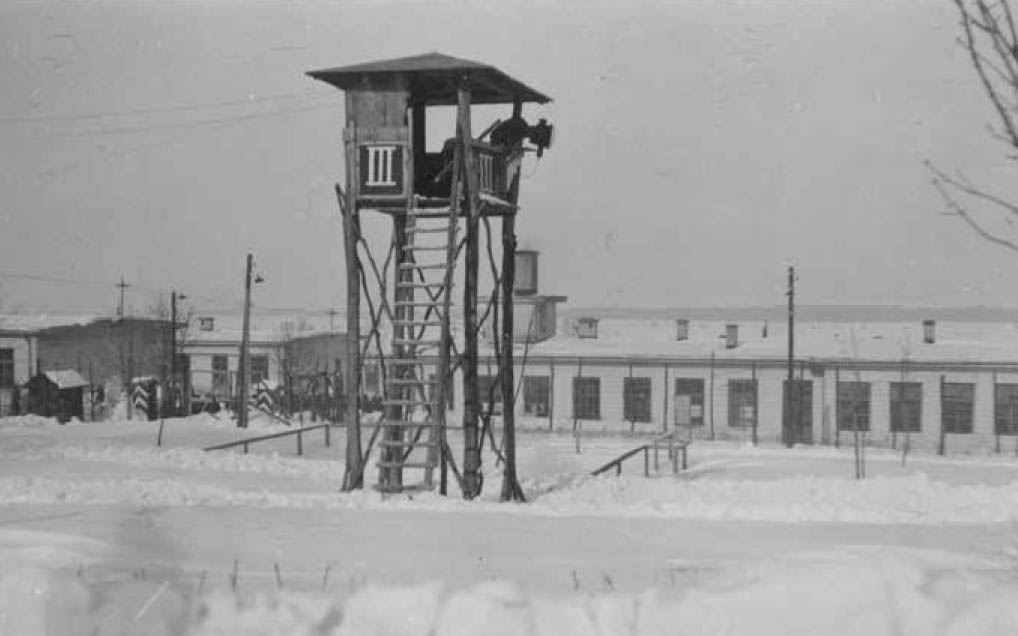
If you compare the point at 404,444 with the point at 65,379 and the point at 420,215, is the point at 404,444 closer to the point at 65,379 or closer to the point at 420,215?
the point at 420,215

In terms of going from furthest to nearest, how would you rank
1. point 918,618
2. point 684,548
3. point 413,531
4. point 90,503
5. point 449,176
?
point 449,176, point 90,503, point 413,531, point 684,548, point 918,618

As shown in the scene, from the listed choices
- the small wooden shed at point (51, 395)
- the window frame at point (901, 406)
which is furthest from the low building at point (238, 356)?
the window frame at point (901, 406)

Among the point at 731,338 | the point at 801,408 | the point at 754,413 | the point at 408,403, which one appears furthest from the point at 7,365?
the point at 408,403

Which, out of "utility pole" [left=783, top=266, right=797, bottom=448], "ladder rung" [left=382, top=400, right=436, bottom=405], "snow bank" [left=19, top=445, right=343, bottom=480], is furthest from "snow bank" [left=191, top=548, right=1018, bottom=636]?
"utility pole" [left=783, top=266, right=797, bottom=448]

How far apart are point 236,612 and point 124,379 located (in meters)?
50.5

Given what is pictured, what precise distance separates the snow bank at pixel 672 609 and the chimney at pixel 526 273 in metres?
36.3

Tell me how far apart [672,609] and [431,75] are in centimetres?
868

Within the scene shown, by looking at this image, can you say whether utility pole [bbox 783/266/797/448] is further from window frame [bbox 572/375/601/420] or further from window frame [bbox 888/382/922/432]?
window frame [bbox 572/375/601/420]

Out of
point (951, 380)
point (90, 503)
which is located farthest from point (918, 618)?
point (951, 380)

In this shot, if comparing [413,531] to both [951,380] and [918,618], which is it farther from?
[951,380]

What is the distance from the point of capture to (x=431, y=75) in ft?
48.1

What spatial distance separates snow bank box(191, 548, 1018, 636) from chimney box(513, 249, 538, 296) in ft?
119

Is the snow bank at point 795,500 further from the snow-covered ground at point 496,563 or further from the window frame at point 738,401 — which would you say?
the window frame at point 738,401

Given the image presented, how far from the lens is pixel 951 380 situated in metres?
40.2
